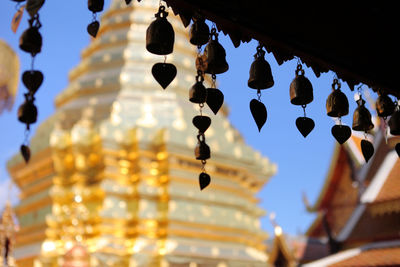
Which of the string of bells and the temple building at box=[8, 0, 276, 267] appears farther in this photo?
the temple building at box=[8, 0, 276, 267]

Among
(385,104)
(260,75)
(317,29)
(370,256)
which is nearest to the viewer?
(317,29)

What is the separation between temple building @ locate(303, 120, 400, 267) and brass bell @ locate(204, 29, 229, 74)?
461 centimetres

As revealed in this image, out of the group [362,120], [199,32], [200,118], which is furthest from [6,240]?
[199,32]

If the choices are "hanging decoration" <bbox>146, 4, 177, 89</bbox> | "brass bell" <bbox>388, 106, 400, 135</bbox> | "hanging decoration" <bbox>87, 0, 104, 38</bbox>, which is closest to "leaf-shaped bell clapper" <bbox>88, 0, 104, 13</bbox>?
"hanging decoration" <bbox>87, 0, 104, 38</bbox>

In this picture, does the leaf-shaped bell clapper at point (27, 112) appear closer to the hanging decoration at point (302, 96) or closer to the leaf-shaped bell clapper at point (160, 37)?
the leaf-shaped bell clapper at point (160, 37)

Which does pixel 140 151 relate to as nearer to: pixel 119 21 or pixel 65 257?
pixel 65 257

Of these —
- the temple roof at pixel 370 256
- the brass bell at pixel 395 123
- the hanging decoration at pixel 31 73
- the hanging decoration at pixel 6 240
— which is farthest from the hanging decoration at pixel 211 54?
the hanging decoration at pixel 6 240

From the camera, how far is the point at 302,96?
167 centimetres

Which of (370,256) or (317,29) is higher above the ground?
(370,256)

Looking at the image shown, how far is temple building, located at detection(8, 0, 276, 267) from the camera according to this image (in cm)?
650

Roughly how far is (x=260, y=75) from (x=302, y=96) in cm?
20

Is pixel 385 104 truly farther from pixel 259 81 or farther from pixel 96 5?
pixel 96 5

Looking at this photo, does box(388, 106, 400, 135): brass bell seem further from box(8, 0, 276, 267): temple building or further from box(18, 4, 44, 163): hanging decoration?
box(8, 0, 276, 267): temple building

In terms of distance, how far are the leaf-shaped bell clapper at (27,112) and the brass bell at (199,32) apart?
0.51 metres
